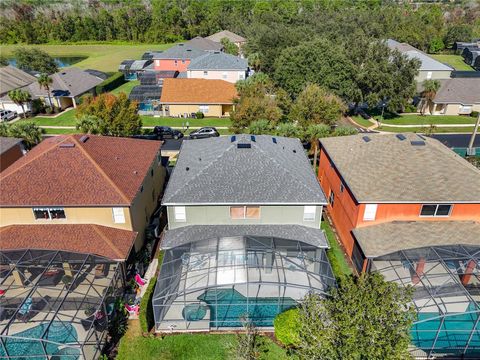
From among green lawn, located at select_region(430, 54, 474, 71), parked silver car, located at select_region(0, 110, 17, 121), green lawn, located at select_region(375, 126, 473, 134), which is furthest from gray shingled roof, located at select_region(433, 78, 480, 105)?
parked silver car, located at select_region(0, 110, 17, 121)

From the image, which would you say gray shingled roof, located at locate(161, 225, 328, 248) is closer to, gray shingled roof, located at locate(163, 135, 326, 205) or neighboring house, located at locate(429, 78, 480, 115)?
gray shingled roof, located at locate(163, 135, 326, 205)

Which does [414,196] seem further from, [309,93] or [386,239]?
[309,93]

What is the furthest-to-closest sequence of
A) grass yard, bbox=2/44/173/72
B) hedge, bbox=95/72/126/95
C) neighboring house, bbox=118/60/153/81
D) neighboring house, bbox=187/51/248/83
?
grass yard, bbox=2/44/173/72, neighboring house, bbox=118/60/153/81, neighboring house, bbox=187/51/248/83, hedge, bbox=95/72/126/95

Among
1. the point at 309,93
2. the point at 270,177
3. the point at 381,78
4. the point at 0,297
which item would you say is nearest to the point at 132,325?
the point at 0,297

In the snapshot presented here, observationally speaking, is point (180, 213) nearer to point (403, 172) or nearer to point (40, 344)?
point (40, 344)

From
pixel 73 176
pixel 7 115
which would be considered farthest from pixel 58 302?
pixel 7 115
